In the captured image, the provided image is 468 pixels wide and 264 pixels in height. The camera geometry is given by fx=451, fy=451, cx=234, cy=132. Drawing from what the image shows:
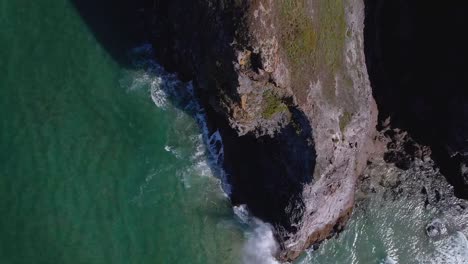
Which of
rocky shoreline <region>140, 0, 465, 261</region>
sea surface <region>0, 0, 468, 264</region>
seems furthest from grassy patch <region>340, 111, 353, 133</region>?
sea surface <region>0, 0, 468, 264</region>

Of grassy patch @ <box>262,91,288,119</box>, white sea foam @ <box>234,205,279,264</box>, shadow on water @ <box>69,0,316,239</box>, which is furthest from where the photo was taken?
white sea foam @ <box>234,205,279,264</box>

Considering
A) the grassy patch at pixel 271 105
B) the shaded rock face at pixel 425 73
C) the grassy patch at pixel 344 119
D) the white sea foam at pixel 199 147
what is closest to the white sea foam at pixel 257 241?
the white sea foam at pixel 199 147

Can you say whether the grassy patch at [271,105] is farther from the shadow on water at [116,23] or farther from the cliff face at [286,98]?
the shadow on water at [116,23]

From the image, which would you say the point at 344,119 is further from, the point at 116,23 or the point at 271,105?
the point at 116,23

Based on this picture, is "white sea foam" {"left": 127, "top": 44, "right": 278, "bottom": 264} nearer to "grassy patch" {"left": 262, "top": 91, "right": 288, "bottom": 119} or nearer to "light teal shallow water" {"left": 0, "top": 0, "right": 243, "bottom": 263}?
"light teal shallow water" {"left": 0, "top": 0, "right": 243, "bottom": 263}

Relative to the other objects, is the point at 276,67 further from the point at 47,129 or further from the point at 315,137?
the point at 47,129

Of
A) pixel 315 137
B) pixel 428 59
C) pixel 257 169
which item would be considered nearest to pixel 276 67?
pixel 315 137
